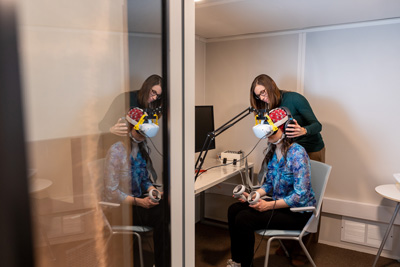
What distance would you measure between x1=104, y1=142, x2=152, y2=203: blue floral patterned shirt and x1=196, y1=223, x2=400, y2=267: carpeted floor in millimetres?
2113

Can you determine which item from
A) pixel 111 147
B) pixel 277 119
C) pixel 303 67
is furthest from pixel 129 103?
pixel 303 67

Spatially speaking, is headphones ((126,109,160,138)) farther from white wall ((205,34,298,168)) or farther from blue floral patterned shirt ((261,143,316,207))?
white wall ((205,34,298,168))

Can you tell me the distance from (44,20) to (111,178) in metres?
0.20

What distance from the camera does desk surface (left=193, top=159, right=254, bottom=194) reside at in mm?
2098

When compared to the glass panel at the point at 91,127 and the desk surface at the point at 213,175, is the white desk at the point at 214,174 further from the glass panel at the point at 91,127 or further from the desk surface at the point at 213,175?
the glass panel at the point at 91,127

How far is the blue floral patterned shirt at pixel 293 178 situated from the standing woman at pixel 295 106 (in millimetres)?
173

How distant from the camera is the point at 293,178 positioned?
6.14 feet

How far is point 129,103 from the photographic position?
1.31 feet

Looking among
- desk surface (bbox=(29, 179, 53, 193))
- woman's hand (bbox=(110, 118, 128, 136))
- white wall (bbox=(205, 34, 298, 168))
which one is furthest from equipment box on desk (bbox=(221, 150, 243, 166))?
desk surface (bbox=(29, 179, 53, 193))

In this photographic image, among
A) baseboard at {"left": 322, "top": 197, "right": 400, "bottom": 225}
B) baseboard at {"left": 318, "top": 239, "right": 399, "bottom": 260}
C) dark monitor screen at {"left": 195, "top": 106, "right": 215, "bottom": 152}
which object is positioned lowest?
baseboard at {"left": 318, "top": 239, "right": 399, "bottom": 260}

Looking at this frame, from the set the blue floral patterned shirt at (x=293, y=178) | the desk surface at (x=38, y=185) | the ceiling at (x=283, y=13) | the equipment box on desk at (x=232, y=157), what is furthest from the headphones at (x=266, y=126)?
the desk surface at (x=38, y=185)

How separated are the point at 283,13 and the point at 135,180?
2.10m

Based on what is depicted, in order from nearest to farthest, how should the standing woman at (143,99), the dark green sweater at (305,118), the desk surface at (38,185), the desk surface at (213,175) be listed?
1. the desk surface at (38,185)
2. the standing woman at (143,99)
3. the desk surface at (213,175)
4. the dark green sweater at (305,118)

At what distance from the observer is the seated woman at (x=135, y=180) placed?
0.39m
